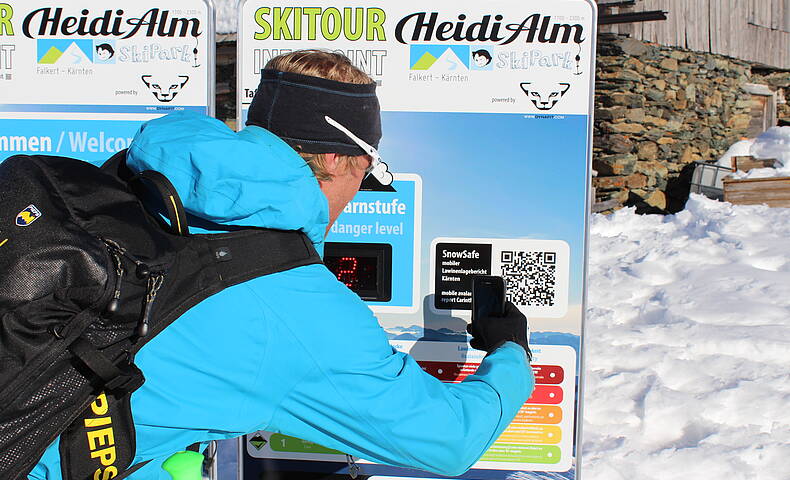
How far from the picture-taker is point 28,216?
1118 mm

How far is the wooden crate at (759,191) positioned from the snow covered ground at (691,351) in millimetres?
366

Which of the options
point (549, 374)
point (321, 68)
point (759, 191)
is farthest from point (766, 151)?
point (321, 68)

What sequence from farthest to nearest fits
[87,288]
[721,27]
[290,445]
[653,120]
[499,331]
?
1. [721,27]
2. [653,120]
3. [290,445]
4. [499,331]
5. [87,288]

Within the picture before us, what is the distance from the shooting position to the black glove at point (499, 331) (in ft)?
6.29

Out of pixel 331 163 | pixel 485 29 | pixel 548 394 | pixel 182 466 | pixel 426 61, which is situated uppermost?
pixel 485 29

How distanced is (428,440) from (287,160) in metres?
0.60

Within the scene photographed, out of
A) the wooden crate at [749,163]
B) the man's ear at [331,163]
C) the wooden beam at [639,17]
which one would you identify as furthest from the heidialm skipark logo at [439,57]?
the wooden crate at [749,163]

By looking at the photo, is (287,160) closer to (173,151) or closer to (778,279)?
(173,151)

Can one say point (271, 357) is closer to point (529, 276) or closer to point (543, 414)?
point (529, 276)

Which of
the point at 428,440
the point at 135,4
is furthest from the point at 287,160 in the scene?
the point at 135,4

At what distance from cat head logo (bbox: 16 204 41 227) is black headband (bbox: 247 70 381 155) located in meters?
0.62

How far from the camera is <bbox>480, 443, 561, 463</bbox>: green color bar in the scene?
286cm

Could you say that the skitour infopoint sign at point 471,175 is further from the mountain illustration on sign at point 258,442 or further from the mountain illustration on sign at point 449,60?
the mountain illustration on sign at point 258,442

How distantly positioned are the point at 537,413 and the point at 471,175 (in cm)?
99
